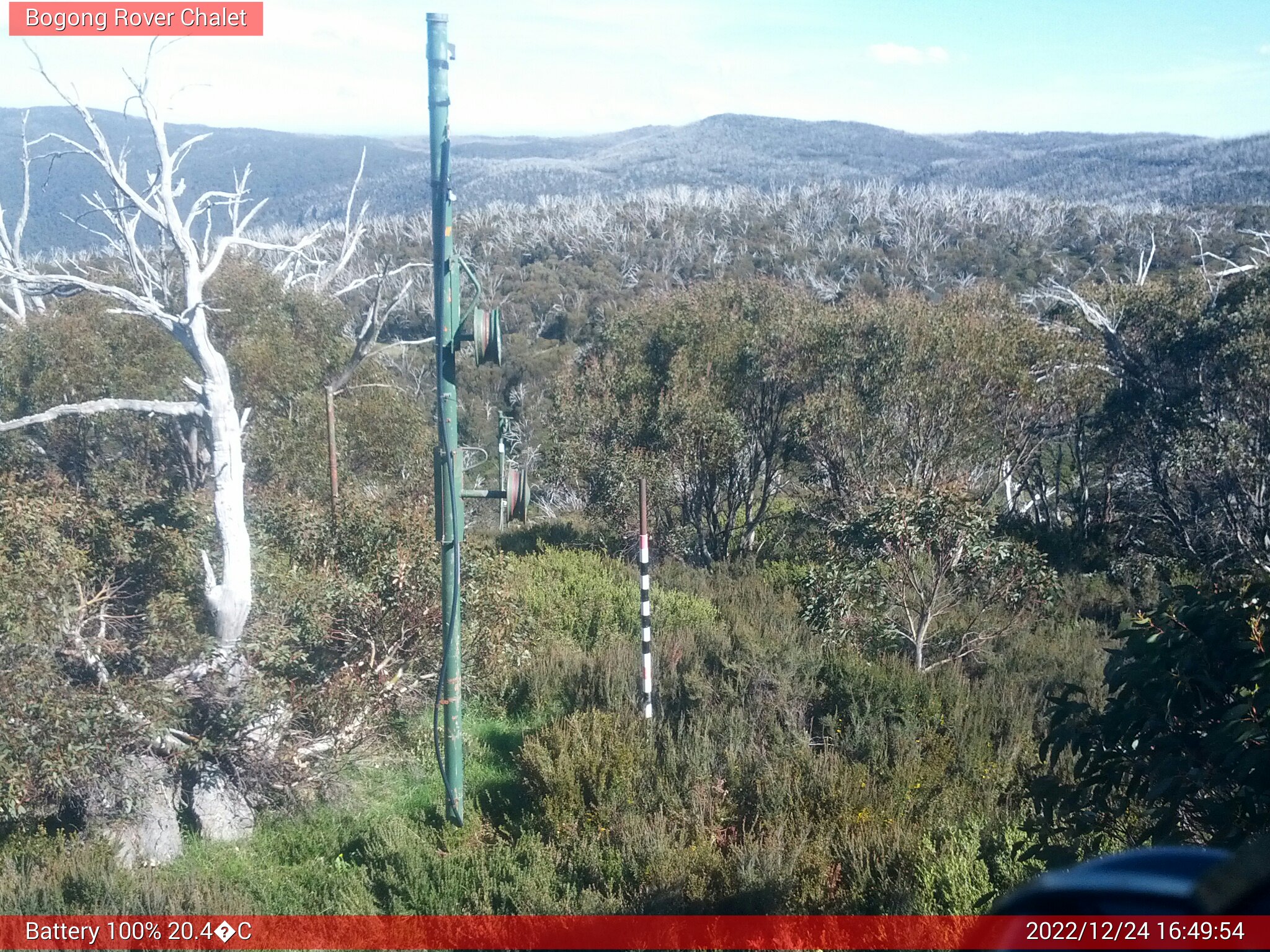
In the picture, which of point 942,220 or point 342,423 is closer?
point 342,423

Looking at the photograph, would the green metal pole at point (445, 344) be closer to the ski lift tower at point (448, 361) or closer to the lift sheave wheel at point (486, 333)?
the ski lift tower at point (448, 361)

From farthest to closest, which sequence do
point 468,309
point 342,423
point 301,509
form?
1. point 342,423
2. point 301,509
3. point 468,309

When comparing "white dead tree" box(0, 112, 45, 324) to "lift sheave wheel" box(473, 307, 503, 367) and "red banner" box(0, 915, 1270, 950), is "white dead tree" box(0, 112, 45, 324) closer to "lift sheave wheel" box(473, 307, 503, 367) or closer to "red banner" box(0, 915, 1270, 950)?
"lift sheave wheel" box(473, 307, 503, 367)

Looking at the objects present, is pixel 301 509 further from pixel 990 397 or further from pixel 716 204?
pixel 716 204

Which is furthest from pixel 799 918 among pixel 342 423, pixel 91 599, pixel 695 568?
pixel 342 423

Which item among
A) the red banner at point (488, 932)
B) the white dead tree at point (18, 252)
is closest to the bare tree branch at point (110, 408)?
the red banner at point (488, 932)

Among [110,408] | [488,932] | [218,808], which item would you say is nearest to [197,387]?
[110,408]

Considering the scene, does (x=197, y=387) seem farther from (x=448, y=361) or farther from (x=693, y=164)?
(x=693, y=164)
